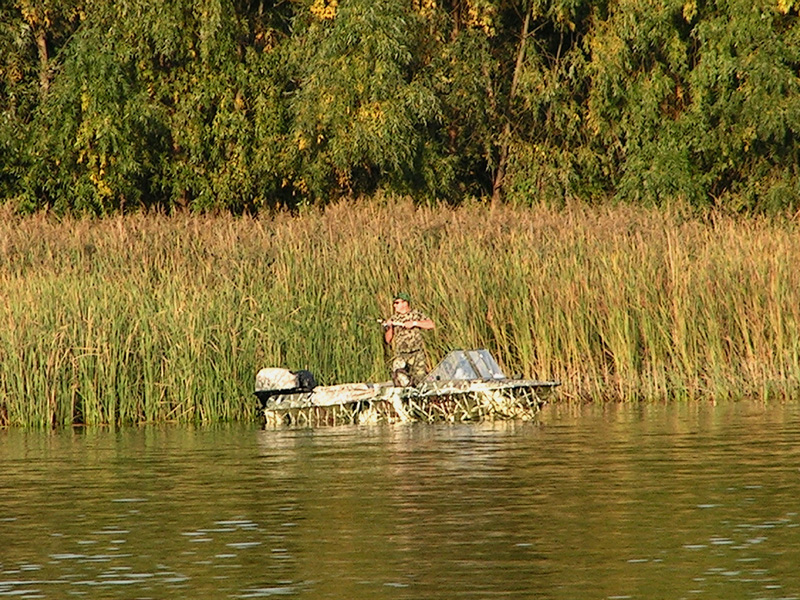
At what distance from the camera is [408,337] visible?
19.1 meters

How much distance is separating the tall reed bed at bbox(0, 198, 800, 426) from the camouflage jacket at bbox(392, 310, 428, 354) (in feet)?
3.06

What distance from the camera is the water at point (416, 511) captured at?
1011 centimetres

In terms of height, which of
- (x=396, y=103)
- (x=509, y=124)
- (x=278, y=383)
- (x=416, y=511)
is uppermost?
(x=509, y=124)

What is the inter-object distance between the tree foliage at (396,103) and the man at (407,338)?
14183mm

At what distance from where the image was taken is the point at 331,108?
110 ft

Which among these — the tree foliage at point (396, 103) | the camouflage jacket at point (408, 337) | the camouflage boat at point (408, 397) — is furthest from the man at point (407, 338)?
the tree foliage at point (396, 103)

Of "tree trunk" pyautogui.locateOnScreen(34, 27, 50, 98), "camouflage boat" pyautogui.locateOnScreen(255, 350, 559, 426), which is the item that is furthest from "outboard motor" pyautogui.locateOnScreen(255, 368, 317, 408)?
"tree trunk" pyautogui.locateOnScreen(34, 27, 50, 98)

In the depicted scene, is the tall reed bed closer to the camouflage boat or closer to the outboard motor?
the outboard motor

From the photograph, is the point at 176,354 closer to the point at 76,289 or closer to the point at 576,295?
the point at 76,289

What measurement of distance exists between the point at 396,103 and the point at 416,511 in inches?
835

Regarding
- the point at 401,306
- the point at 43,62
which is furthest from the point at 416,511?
the point at 43,62

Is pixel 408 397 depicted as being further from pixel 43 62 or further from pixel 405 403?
pixel 43 62

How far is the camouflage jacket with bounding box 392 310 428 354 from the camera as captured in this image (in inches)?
747

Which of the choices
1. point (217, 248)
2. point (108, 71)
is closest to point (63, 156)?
point (108, 71)
